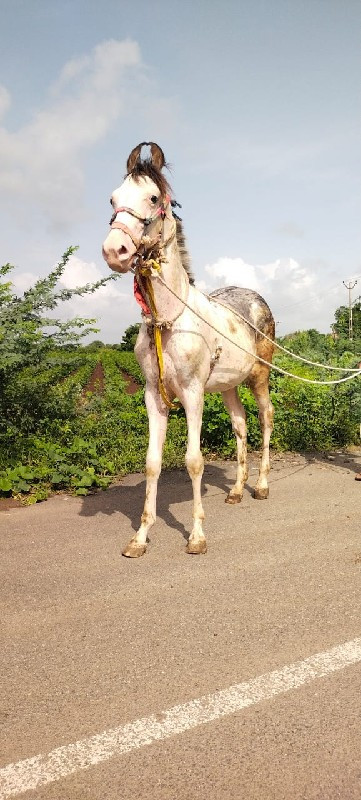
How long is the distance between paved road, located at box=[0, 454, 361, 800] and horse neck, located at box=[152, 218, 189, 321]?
1925mm

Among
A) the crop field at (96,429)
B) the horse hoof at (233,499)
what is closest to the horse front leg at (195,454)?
the horse hoof at (233,499)

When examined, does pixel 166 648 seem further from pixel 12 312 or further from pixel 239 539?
pixel 12 312

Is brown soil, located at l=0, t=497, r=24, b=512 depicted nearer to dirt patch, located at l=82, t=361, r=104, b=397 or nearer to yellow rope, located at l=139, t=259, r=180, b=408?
yellow rope, located at l=139, t=259, r=180, b=408

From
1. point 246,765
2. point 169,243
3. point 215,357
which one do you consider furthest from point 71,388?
point 246,765

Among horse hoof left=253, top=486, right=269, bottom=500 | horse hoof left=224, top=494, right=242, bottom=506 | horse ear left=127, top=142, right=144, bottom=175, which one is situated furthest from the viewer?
horse hoof left=253, top=486, right=269, bottom=500

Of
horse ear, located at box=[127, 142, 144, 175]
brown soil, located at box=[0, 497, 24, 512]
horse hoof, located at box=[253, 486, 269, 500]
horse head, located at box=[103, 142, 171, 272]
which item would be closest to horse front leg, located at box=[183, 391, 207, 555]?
horse head, located at box=[103, 142, 171, 272]

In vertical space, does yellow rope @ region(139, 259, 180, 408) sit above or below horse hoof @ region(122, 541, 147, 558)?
above

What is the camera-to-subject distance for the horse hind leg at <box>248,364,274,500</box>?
621 centimetres

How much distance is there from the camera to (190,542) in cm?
442

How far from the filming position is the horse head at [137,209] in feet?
12.1

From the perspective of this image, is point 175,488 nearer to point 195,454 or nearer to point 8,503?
point 8,503

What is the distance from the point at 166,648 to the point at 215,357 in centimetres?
269

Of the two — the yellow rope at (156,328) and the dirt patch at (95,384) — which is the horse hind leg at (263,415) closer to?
the yellow rope at (156,328)

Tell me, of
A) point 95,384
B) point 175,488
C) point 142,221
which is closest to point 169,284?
point 142,221
